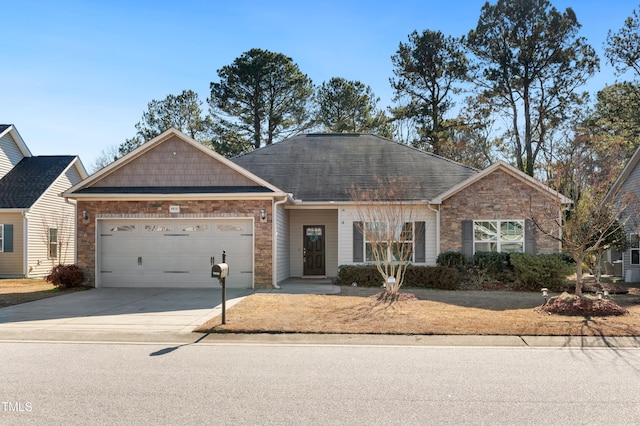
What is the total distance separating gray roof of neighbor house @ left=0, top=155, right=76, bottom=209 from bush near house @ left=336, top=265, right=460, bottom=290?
14032mm

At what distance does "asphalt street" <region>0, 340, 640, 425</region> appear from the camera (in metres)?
5.04

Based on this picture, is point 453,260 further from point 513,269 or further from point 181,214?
point 181,214

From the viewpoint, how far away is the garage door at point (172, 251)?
53.2 ft

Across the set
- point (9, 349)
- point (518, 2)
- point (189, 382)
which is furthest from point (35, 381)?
point (518, 2)

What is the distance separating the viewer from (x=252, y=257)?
16125 mm

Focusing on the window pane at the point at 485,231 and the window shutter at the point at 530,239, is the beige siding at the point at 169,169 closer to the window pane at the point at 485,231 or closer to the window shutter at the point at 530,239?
the window pane at the point at 485,231

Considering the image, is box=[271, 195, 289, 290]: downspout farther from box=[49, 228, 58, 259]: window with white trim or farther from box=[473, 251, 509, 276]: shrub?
box=[49, 228, 58, 259]: window with white trim

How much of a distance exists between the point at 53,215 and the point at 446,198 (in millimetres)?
17882

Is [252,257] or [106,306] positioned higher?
[252,257]

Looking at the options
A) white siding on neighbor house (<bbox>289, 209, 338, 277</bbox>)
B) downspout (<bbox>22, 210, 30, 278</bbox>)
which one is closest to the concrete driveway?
white siding on neighbor house (<bbox>289, 209, 338, 277</bbox>)

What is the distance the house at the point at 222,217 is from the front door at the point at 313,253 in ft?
5.08

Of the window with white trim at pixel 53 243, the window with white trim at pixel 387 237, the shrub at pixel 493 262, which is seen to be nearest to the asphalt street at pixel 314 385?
the window with white trim at pixel 387 237

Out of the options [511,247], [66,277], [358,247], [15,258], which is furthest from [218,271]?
[15,258]

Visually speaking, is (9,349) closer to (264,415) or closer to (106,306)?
(106,306)
